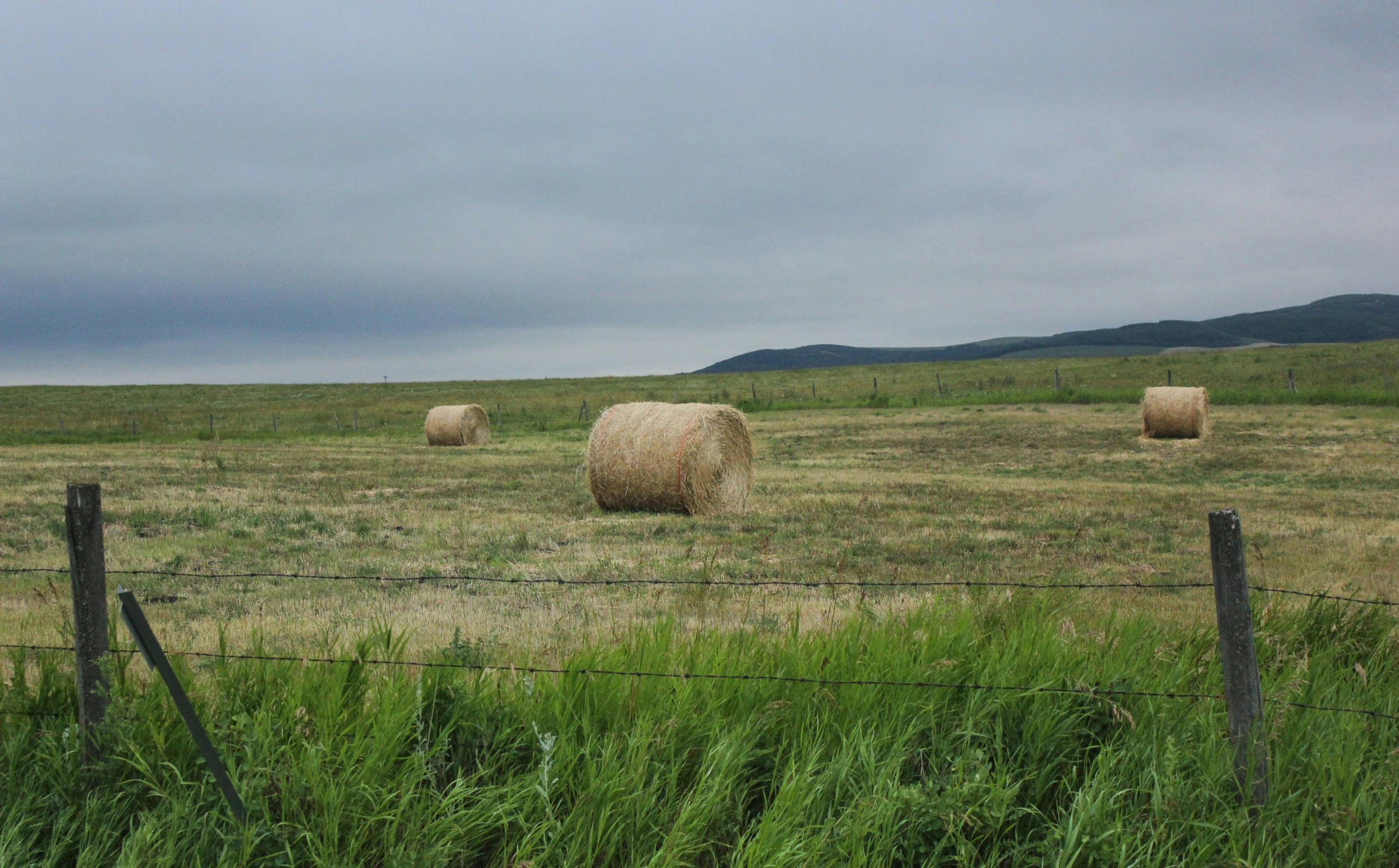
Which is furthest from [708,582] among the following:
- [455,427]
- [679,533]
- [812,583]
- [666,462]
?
[455,427]

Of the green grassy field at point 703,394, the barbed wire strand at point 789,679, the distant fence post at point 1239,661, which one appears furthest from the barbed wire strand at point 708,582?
the green grassy field at point 703,394

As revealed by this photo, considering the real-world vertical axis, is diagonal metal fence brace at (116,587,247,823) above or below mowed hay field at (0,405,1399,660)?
above

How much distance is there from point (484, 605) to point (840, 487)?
402 inches

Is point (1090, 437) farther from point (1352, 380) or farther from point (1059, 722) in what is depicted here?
point (1059, 722)

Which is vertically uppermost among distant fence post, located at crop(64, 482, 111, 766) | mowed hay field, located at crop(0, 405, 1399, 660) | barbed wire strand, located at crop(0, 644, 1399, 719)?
distant fence post, located at crop(64, 482, 111, 766)

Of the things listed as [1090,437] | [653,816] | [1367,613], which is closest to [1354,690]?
[1367,613]

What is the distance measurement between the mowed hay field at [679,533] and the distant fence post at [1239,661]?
159 cm

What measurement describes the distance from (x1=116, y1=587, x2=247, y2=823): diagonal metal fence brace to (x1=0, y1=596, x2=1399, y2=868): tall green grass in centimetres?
11

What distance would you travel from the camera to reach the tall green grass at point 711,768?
394cm

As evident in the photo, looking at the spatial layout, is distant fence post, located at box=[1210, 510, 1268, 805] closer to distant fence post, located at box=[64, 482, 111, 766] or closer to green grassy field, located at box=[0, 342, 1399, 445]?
distant fence post, located at box=[64, 482, 111, 766]

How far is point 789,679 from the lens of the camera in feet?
15.0

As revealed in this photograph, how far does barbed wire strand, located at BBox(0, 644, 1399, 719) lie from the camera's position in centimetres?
458

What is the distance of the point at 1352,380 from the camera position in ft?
141

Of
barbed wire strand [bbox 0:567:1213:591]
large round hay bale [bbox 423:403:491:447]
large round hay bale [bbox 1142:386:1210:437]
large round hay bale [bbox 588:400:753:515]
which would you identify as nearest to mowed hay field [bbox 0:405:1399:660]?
barbed wire strand [bbox 0:567:1213:591]
